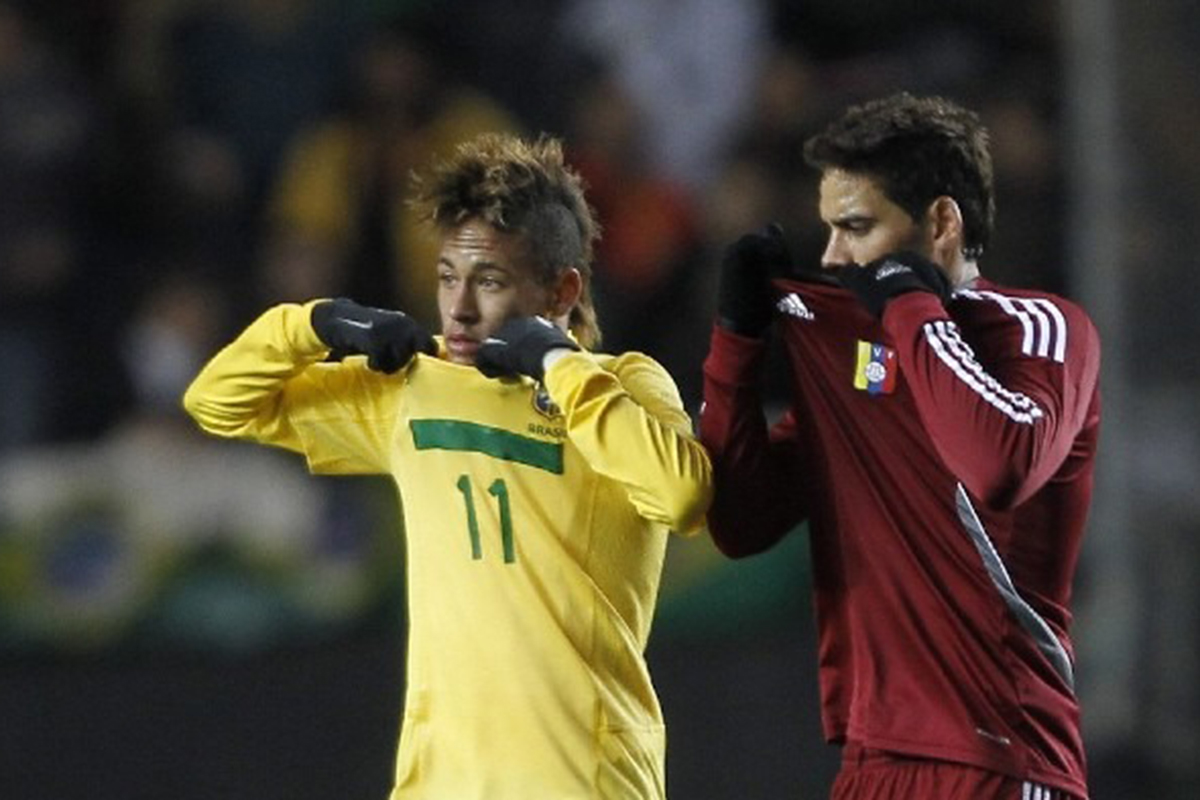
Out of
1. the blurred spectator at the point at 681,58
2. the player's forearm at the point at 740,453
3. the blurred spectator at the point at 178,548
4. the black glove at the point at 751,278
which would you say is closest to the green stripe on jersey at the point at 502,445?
the player's forearm at the point at 740,453

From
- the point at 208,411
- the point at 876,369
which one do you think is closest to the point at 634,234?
the point at 208,411

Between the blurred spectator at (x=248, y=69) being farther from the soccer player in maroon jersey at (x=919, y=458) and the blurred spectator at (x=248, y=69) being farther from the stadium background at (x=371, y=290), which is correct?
the soccer player in maroon jersey at (x=919, y=458)

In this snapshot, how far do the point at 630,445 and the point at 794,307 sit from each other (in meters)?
0.40

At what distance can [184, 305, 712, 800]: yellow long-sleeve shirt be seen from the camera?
4559 millimetres

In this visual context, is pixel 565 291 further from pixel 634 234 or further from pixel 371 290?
pixel 634 234

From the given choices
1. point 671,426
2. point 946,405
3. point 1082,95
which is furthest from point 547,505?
point 1082,95

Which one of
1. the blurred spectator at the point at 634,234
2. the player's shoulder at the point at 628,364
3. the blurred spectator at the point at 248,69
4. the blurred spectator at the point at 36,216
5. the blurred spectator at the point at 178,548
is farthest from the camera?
the blurred spectator at the point at 248,69

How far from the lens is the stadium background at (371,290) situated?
8.17 m

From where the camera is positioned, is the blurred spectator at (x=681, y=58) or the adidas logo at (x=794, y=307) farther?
the blurred spectator at (x=681, y=58)

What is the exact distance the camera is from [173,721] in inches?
322

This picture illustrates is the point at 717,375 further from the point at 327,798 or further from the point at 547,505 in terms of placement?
the point at 327,798

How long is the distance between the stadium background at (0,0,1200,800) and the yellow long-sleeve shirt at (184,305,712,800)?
130 inches

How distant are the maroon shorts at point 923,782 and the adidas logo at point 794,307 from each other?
0.68m

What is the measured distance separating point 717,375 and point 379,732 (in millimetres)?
3663
